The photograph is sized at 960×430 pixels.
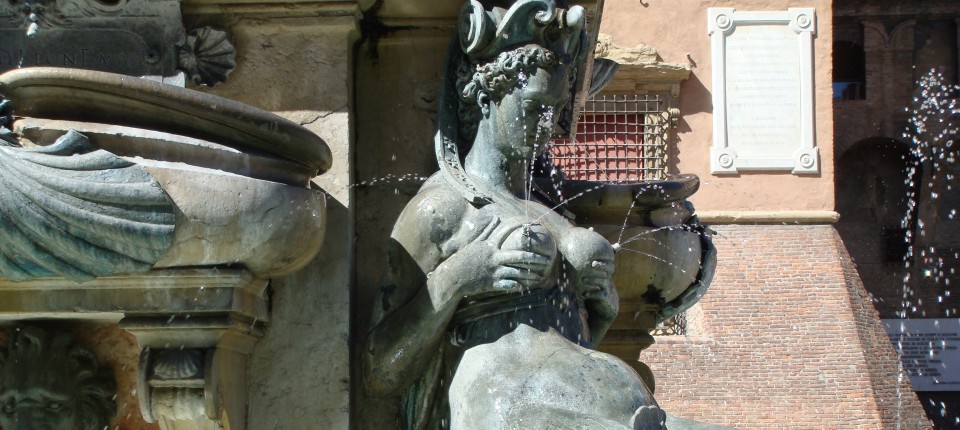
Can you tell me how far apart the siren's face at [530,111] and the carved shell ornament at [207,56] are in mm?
692

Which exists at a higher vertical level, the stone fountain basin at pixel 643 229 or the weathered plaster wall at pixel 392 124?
the weathered plaster wall at pixel 392 124

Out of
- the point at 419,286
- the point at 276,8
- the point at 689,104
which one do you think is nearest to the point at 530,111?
the point at 419,286

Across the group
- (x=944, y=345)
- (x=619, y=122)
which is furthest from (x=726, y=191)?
(x=944, y=345)

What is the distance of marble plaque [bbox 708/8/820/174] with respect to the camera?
69.4ft

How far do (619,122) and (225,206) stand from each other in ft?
57.5

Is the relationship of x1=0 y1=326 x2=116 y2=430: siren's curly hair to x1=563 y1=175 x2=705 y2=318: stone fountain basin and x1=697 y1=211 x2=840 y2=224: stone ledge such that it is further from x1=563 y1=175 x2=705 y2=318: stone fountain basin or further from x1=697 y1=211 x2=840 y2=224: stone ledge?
x1=697 y1=211 x2=840 y2=224: stone ledge

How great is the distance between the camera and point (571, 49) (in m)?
3.91

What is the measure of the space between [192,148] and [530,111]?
91 centimetres

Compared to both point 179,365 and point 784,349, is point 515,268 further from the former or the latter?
point 784,349

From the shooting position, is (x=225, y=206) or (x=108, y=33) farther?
(x=108, y=33)

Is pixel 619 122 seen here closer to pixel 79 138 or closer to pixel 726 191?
pixel 726 191

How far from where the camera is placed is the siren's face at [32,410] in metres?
3.62

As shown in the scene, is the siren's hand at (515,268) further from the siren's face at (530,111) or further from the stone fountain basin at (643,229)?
the stone fountain basin at (643,229)

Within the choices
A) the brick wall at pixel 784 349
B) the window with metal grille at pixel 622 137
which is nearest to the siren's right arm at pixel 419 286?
the brick wall at pixel 784 349
